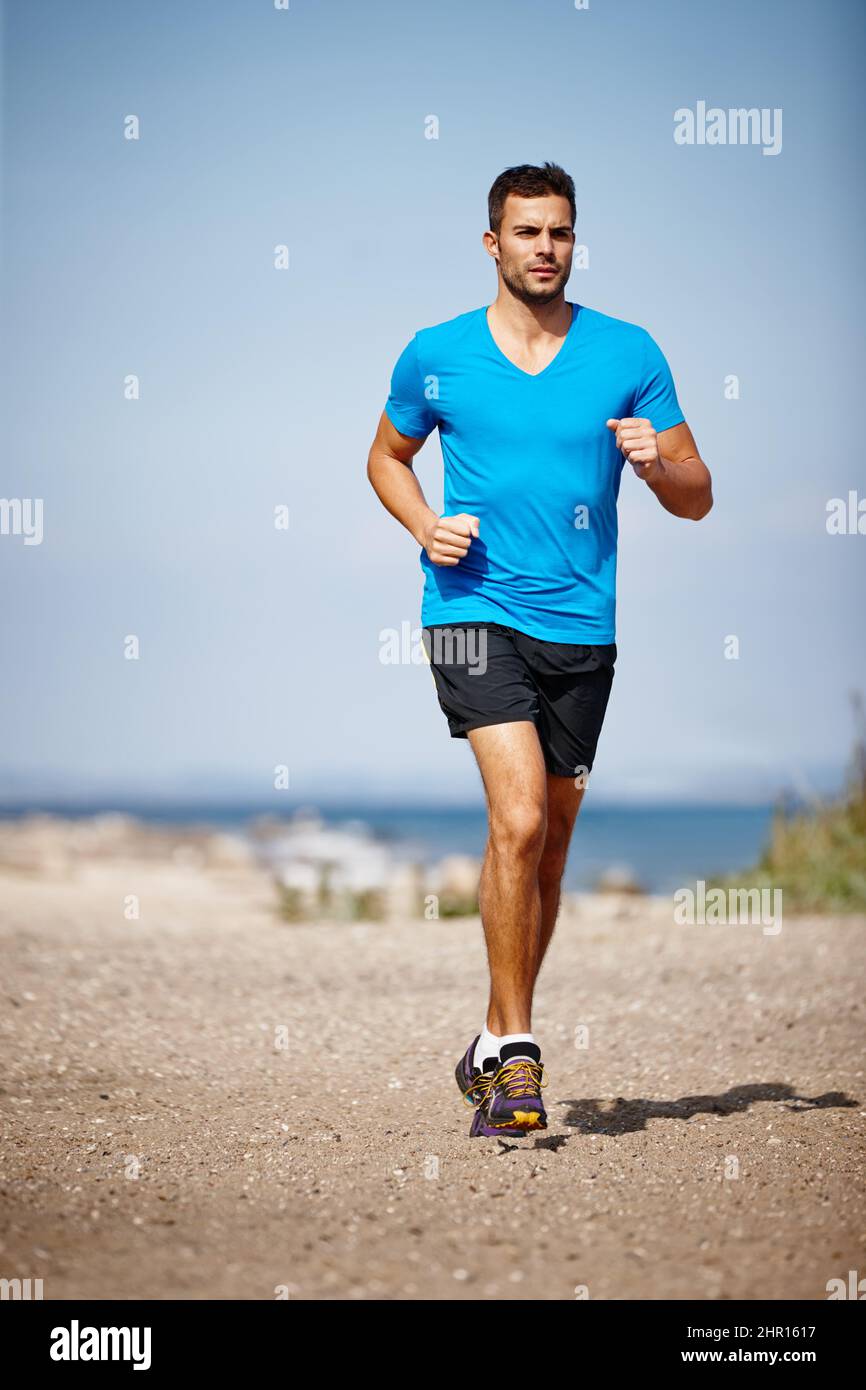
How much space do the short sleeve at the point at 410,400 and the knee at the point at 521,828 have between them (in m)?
1.15

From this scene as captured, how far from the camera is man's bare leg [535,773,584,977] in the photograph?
422cm

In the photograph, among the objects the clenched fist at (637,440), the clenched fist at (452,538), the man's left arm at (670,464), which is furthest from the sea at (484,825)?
the clenched fist at (637,440)

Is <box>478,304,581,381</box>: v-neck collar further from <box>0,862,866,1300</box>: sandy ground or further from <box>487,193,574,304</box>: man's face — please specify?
<box>0,862,866,1300</box>: sandy ground

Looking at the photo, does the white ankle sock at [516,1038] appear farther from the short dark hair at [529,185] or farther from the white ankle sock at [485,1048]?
the short dark hair at [529,185]

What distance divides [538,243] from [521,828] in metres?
1.61

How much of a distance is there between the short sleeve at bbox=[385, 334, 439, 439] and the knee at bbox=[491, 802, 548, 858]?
1152mm

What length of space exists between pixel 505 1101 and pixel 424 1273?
95cm

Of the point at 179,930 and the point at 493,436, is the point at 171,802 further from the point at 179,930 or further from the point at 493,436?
the point at 493,436

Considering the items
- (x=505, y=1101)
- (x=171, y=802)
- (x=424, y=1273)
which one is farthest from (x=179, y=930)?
(x=171, y=802)

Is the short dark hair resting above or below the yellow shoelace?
above

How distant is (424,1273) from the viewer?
110 inches

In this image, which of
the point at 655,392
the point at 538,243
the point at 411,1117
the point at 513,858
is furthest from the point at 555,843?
the point at 538,243

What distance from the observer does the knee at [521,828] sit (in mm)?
3863

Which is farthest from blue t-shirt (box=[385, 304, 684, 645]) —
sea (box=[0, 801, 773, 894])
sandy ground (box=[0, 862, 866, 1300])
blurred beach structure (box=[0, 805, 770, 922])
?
sea (box=[0, 801, 773, 894])
